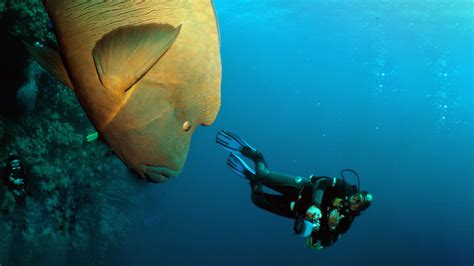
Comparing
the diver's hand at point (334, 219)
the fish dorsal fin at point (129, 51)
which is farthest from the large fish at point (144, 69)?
the diver's hand at point (334, 219)

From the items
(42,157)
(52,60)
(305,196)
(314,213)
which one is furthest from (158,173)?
(42,157)

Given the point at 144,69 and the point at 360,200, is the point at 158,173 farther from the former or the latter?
the point at 360,200

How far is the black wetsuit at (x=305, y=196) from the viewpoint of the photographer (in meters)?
4.06

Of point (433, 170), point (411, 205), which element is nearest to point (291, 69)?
point (433, 170)

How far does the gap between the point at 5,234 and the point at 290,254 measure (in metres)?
24.0

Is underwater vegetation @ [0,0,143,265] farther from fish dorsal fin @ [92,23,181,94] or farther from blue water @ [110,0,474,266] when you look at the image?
blue water @ [110,0,474,266]

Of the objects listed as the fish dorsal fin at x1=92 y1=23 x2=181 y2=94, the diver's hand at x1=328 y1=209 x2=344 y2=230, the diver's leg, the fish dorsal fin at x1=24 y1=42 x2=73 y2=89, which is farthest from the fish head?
the diver's leg

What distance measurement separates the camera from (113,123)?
1111 mm

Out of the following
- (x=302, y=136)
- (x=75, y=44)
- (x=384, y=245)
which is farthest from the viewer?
(x=302, y=136)

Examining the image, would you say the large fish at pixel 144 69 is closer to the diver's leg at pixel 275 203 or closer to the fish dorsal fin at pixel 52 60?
the fish dorsal fin at pixel 52 60

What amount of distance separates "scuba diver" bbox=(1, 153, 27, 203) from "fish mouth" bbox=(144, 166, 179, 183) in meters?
3.88

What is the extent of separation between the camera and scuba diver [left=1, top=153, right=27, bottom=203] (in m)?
4.17

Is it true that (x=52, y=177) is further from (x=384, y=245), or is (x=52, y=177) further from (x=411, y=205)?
(x=411, y=205)

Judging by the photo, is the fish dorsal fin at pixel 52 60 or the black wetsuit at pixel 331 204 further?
the black wetsuit at pixel 331 204
